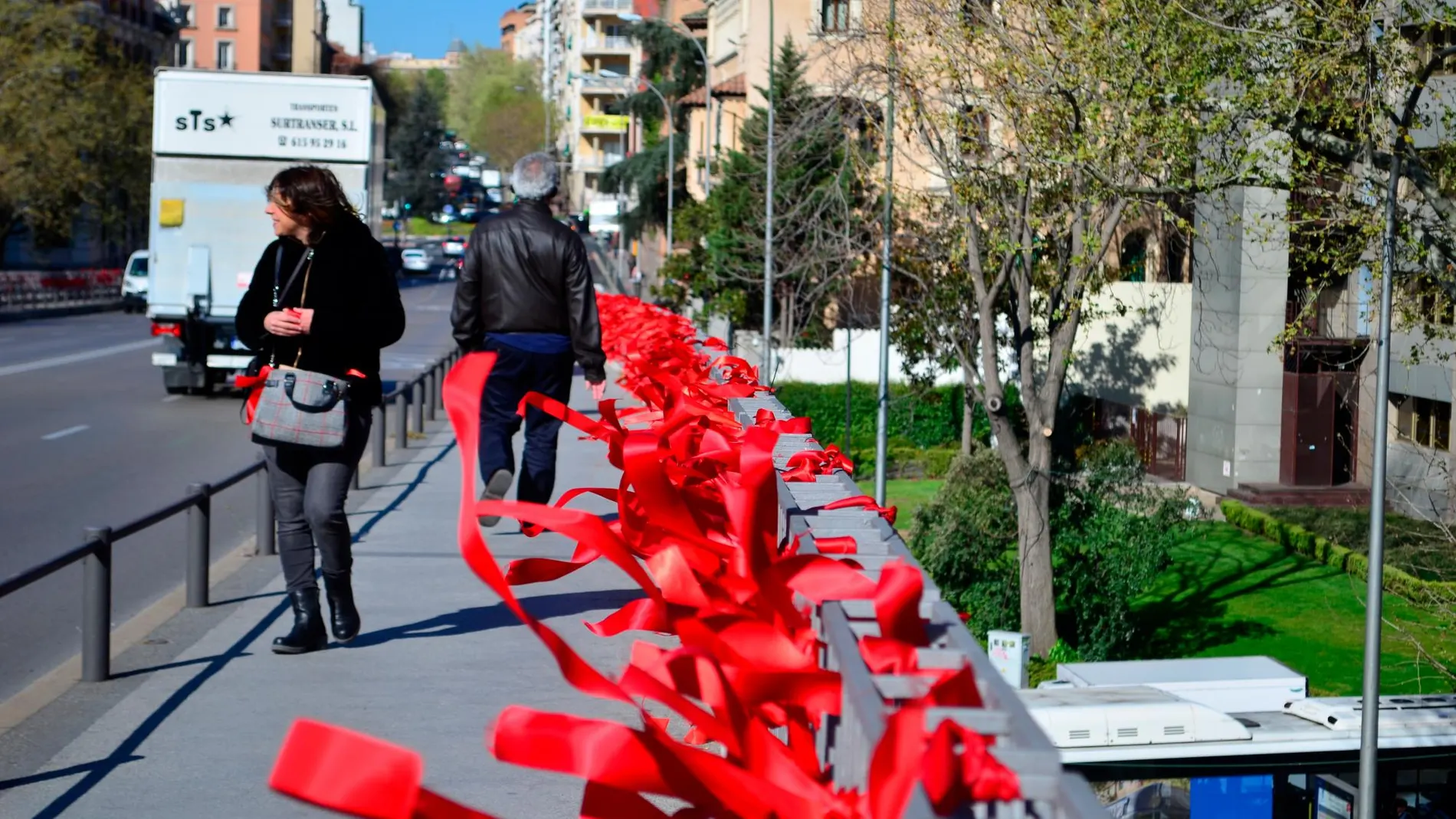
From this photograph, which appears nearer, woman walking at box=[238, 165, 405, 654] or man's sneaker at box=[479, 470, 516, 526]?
woman walking at box=[238, 165, 405, 654]

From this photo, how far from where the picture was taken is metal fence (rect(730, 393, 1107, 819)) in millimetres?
1605

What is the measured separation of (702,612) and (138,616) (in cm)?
505

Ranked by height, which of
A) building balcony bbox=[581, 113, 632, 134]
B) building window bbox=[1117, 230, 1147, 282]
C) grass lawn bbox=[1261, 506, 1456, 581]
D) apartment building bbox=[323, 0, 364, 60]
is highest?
apartment building bbox=[323, 0, 364, 60]

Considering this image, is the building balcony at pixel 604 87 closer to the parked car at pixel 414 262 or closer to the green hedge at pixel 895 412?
the parked car at pixel 414 262

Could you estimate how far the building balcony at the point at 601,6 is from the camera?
117 meters

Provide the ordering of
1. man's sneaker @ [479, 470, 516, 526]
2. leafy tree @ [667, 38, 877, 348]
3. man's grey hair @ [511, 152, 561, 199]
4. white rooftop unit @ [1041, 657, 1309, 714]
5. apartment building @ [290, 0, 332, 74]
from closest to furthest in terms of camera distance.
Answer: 1. man's sneaker @ [479, 470, 516, 526]
2. man's grey hair @ [511, 152, 561, 199]
3. white rooftop unit @ [1041, 657, 1309, 714]
4. leafy tree @ [667, 38, 877, 348]
5. apartment building @ [290, 0, 332, 74]

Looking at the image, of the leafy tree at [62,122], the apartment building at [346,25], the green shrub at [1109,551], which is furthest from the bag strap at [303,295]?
the apartment building at [346,25]

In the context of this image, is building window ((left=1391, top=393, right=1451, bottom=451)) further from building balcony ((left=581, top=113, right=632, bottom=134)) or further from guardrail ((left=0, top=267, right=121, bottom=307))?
building balcony ((left=581, top=113, right=632, bottom=134))

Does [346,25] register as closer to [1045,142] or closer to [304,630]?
[1045,142]

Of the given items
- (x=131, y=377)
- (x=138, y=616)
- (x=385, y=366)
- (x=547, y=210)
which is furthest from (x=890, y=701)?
(x=385, y=366)

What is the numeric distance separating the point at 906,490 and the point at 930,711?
33.3 metres

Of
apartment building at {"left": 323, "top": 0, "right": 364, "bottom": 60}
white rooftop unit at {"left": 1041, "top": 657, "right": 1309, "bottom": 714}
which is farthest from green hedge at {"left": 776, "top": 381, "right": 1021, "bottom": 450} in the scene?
apartment building at {"left": 323, "top": 0, "right": 364, "bottom": 60}

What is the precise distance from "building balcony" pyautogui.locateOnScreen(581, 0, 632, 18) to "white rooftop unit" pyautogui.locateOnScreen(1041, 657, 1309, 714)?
105255mm

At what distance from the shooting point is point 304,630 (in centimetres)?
595
